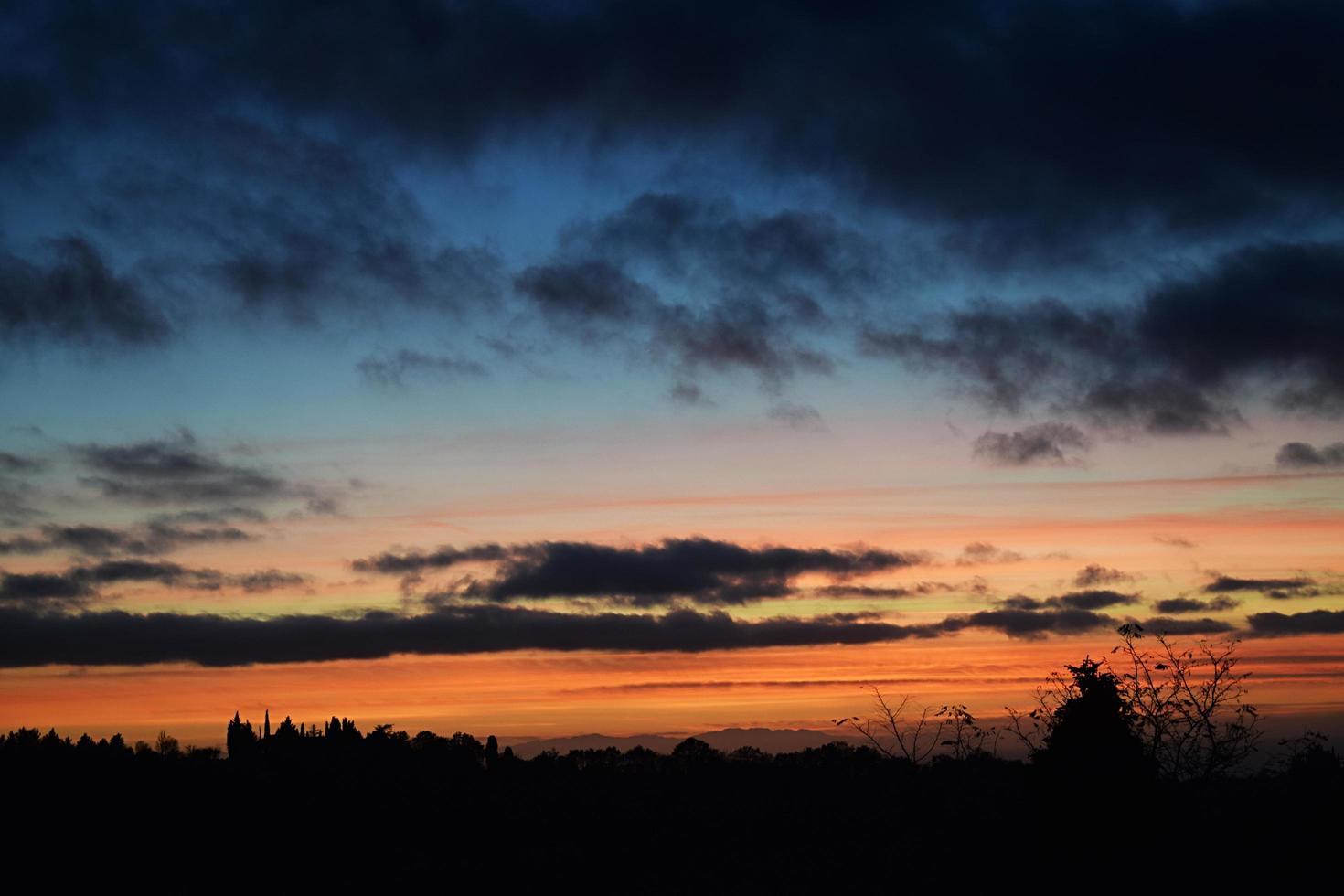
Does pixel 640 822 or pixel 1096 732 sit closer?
pixel 1096 732

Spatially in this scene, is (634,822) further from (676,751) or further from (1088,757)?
(1088,757)

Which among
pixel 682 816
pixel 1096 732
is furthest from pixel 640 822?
pixel 1096 732

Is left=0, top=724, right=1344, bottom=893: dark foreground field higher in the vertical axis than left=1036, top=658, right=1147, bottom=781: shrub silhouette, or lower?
lower

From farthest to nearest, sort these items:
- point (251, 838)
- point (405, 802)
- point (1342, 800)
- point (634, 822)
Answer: point (405, 802) → point (634, 822) → point (251, 838) → point (1342, 800)

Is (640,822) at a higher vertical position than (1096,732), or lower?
lower

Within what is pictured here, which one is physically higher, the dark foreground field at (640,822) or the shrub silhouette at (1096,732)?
the shrub silhouette at (1096,732)

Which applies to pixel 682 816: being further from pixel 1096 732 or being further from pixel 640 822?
pixel 1096 732

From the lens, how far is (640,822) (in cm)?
12488

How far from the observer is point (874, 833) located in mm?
86188

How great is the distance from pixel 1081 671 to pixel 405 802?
9757 centimetres

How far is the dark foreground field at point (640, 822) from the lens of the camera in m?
54.0

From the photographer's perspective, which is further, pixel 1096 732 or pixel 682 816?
pixel 682 816

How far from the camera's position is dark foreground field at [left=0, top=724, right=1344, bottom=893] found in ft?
177

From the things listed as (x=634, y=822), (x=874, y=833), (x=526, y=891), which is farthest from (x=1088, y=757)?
(x=634, y=822)
